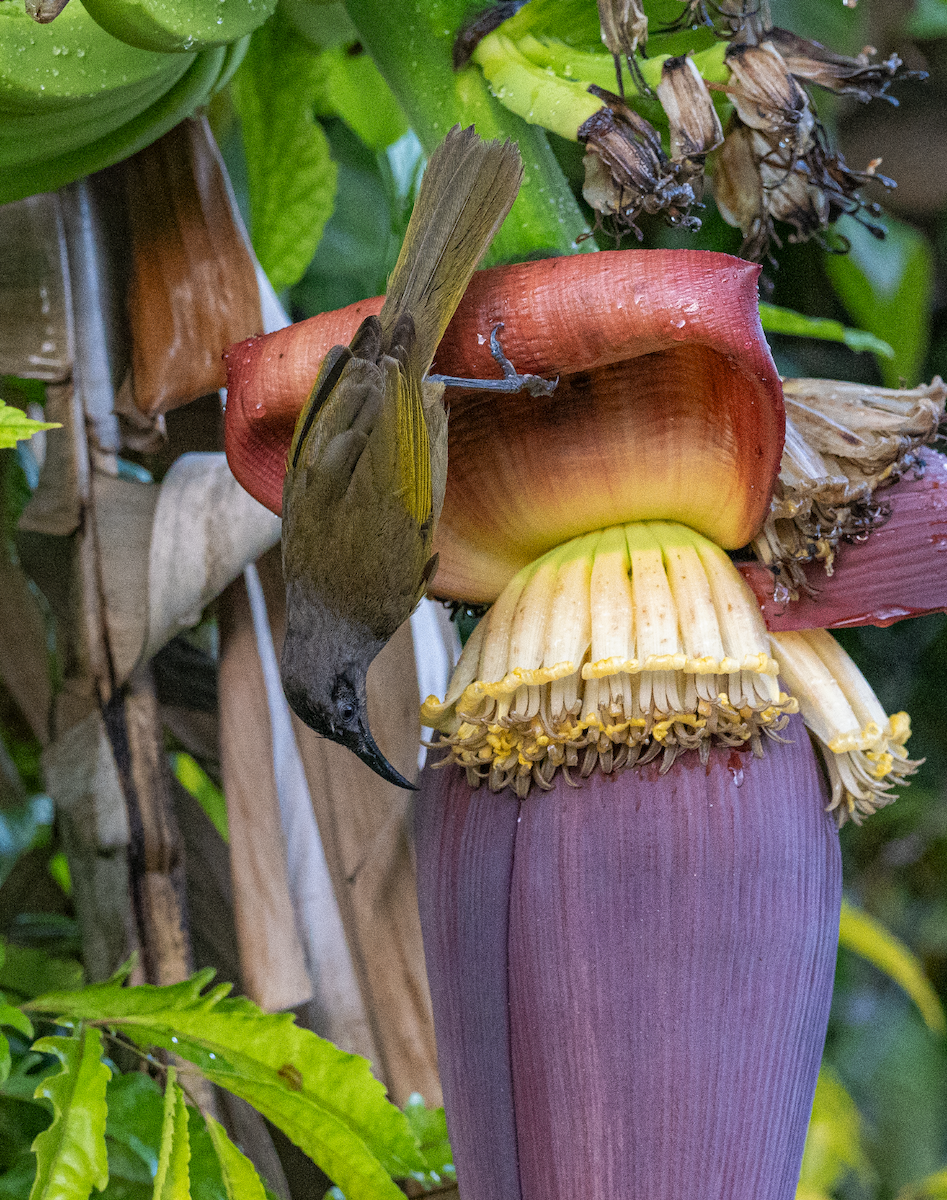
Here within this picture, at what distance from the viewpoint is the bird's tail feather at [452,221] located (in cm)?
38

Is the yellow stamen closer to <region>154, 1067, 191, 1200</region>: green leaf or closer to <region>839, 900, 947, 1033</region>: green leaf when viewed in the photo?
<region>154, 1067, 191, 1200</region>: green leaf

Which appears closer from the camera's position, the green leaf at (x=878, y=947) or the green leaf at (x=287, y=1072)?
the green leaf at (x=287, y=1072)

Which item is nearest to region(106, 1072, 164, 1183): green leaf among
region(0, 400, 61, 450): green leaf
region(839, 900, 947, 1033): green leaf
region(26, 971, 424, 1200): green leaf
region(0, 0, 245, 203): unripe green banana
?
region(26, 971, 424, 1200): green leaf

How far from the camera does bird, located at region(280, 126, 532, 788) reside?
38 cm

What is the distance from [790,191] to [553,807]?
0.86 feet

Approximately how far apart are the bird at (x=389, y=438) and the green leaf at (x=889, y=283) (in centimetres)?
42

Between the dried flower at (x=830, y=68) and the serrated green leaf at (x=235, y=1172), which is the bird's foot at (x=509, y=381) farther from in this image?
the serrated green leaf at (x=235, y=1172)

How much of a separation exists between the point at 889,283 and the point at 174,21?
527mm

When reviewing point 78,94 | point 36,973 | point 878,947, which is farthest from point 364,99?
point 878,947

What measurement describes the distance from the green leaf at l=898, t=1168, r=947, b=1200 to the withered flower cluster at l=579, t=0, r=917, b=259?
30.3 inches

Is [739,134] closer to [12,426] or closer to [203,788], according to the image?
[12,426]

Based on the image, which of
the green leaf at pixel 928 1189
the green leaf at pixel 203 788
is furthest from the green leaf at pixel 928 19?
the green leaf at pixel 928 1189

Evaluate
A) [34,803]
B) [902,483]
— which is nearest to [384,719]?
[902,483]

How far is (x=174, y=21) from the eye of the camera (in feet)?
1.20
